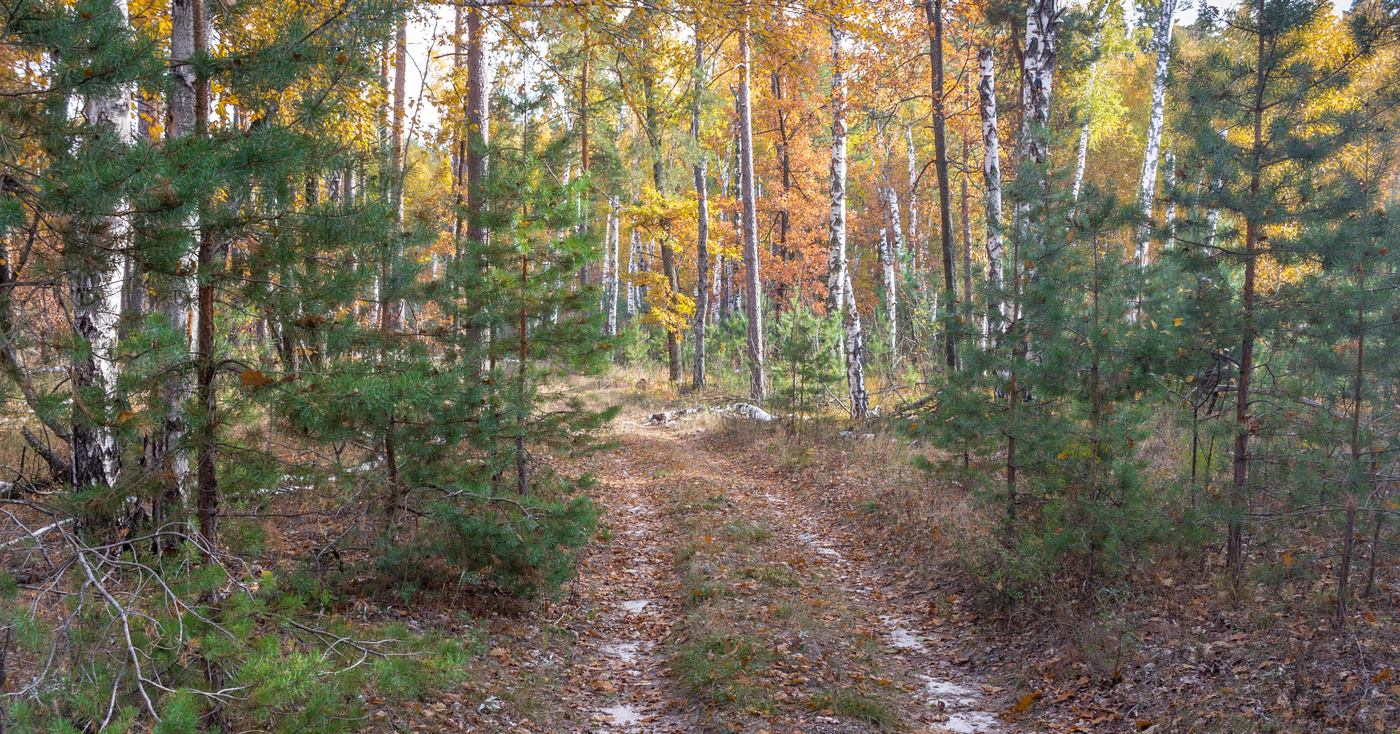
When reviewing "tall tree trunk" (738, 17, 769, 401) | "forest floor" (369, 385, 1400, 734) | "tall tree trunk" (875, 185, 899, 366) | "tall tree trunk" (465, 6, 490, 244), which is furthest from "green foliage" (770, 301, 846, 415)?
"tall tree trunk" (465, 6, 490, 244)

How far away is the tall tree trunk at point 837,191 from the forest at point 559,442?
5089mm

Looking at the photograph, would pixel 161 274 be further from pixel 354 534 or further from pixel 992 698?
pixel 992 698

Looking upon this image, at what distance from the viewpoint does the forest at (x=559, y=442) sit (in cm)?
322

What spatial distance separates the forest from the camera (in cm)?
322

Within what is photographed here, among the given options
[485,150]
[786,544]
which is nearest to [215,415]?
[485,150]

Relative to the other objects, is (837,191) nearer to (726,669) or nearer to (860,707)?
(726,669)

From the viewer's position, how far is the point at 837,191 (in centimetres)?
1540

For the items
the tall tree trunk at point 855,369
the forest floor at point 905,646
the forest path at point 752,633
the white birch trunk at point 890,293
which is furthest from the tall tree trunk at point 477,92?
the white birch trunk at point 890,293

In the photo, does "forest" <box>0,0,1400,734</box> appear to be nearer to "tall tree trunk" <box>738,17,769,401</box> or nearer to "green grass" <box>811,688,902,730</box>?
"green grass" <box>811,688,902,730</box>

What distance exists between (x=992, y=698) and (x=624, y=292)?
47433 mm

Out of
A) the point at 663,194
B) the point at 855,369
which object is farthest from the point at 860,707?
the point at 663,194

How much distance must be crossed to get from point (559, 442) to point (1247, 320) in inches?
236

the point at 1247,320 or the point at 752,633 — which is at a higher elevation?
the point at 1247,320

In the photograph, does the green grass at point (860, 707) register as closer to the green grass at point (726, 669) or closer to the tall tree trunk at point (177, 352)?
the green grass at point (726, 669)
